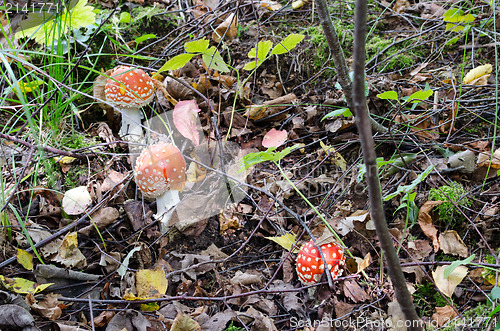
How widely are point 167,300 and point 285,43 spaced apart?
168cm

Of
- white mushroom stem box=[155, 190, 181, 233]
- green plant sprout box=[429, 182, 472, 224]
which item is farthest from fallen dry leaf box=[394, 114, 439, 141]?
white mushroom stem box=[155, 190, 181, 233]

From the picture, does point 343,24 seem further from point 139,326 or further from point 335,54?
point 139,326

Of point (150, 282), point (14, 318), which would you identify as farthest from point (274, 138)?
point (14, 318)

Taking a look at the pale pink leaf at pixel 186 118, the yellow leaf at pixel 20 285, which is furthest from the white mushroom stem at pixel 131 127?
the yellow leaf at pixel 20 285

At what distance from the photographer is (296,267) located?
2.24 m

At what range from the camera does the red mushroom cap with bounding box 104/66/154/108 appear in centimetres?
283

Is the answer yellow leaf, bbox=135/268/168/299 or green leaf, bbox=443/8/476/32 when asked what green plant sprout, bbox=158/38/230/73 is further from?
green leaf, bbox=443/8/476/32

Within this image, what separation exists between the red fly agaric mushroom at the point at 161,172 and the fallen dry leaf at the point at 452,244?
1.75m

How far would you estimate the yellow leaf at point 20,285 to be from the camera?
1949 millimetres

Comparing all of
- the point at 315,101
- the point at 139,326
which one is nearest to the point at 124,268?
the point at 139,326

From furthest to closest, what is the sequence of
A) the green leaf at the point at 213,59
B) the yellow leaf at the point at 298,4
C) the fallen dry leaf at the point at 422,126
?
the yellow leaf at the point at 298,4, the fallen dry leaf at the point at 422,126, the green leaf at the point at 213,59

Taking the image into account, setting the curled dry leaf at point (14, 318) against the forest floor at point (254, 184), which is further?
the forest floor at point (254, 184)

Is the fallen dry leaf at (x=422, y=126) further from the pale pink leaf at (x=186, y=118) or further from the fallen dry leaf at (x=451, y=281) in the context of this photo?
the pale pink leaf at (x=186, y=118)

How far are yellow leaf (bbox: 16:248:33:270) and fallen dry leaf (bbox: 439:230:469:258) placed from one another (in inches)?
95.8
